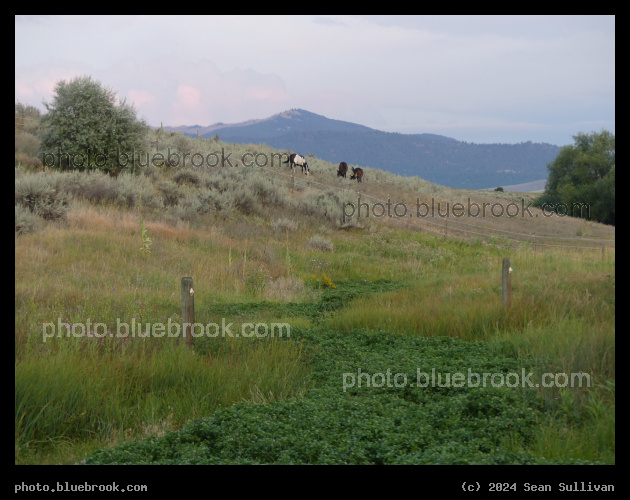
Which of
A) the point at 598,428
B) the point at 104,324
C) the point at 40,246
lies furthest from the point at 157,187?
the point at 598,428

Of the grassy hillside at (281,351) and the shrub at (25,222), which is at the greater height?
the shrub at (25,222)

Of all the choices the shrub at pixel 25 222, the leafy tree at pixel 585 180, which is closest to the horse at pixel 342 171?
the leafy tree at pixel 585 180

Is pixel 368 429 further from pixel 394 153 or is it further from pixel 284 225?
pixel 394 153

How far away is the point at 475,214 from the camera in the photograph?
36281 mm

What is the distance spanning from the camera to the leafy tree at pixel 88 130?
2377 cm

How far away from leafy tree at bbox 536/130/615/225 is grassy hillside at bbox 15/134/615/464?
37.7 metres

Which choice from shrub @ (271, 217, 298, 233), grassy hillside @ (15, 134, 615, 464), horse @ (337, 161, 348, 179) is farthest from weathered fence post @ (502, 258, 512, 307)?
horse @ (337, 161, 348, 179)

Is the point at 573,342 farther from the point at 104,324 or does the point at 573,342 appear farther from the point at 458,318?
the point at 104,324

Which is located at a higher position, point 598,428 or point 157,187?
point 157,187

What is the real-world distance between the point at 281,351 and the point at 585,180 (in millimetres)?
54890

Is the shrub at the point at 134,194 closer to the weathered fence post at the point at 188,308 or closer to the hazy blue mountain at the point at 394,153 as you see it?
the weathered fence post at the point at 188,308

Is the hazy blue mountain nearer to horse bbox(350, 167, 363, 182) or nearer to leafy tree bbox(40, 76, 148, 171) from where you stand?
horse bbox(350, 167, 363, 182)

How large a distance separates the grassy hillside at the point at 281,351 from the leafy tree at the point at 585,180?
37.7 m
